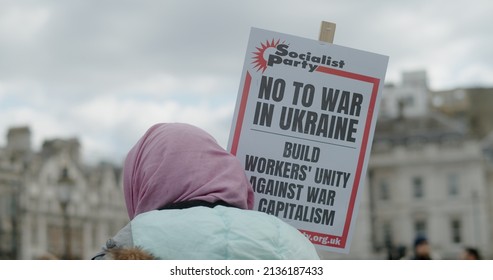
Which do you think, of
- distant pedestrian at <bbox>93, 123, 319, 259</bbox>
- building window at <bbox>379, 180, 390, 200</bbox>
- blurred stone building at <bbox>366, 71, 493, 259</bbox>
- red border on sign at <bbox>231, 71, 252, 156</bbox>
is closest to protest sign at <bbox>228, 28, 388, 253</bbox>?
red border on sign at <bbox>231, 71, 252, 156</bbox>

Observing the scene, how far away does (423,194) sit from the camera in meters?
76.9

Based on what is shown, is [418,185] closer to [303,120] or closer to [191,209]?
[303,120]

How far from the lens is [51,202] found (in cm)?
6159

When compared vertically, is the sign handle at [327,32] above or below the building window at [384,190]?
above

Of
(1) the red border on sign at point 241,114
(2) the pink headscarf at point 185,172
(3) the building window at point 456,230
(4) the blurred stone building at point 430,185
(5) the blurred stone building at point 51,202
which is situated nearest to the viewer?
(2) the pink headscarf at point 185,172

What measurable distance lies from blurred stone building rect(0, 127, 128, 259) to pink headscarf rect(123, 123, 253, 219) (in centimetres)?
4982

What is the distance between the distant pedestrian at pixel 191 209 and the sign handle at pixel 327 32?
0.82 metres

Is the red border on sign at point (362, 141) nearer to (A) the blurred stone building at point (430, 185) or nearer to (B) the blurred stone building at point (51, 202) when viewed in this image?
(B) the blurred stone building at point (51, 202)

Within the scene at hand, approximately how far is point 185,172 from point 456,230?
245 feet

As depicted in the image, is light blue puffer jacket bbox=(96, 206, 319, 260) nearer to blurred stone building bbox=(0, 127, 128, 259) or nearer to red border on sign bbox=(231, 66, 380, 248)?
red border on sign bbox=(231, 66, 380, 248)

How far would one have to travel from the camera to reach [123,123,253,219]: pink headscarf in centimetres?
246

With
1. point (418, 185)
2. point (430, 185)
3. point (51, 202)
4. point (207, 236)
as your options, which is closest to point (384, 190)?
point (418, 185)

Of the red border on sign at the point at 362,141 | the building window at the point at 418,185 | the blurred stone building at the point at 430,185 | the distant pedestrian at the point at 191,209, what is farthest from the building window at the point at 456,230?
the distant pedestrian at the point at 191,209

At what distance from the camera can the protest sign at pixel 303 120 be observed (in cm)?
323
